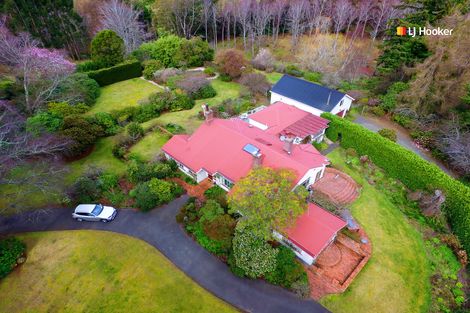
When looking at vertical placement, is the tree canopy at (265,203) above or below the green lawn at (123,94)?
above

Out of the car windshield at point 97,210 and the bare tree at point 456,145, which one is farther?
the bare tree at point 456,145

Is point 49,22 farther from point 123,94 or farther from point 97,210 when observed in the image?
point 97,210

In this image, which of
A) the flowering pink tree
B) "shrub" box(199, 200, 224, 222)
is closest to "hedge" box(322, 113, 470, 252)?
"shrub" box(199, 200, 224, 222)

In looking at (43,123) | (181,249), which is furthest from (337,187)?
(43,123)

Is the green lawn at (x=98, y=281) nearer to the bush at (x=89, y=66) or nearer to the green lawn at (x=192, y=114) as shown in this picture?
the green lawn at (x=192, y=114)

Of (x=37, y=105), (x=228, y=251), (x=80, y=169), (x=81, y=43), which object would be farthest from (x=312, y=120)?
(x=81, y=43)

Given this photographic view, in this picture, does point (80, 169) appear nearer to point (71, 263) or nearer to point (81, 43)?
point (71, 263)

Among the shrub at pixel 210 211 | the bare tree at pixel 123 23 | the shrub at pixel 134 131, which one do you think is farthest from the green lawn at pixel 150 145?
the bare tree at pixel 123 23
